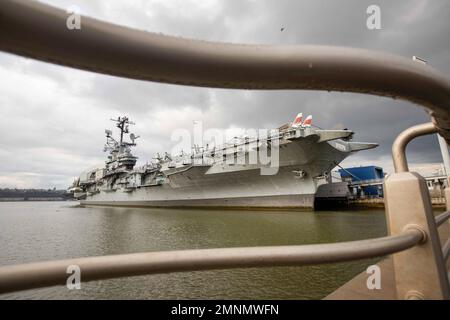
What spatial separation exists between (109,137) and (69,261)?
49.6 meters

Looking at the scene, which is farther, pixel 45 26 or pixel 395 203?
pixel 395 203

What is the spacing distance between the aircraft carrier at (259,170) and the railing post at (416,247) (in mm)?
17115

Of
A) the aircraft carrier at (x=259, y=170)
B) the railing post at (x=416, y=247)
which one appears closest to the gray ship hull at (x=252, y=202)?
the aircraft carrier at (x=259, y=170)

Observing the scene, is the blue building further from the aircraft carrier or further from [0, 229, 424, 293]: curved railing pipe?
[0, 229, 424, 293]: curved railing pipe

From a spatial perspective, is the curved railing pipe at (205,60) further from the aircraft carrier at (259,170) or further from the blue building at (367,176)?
the blue building at (367,176)

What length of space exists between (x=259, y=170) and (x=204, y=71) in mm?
20019

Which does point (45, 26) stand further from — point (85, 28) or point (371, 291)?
point (371, 291)

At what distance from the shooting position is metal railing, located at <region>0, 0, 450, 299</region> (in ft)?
1.24

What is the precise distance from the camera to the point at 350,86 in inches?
24.3

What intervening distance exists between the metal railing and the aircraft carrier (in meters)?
17.7

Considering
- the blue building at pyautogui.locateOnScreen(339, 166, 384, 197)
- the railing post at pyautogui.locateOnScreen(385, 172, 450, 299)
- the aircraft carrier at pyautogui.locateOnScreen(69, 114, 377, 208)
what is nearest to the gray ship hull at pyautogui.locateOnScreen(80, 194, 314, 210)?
the aircraft carrier at pyautogui.locateOnScreen(69, 114, 377, 208)

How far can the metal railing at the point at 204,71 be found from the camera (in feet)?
1.24
